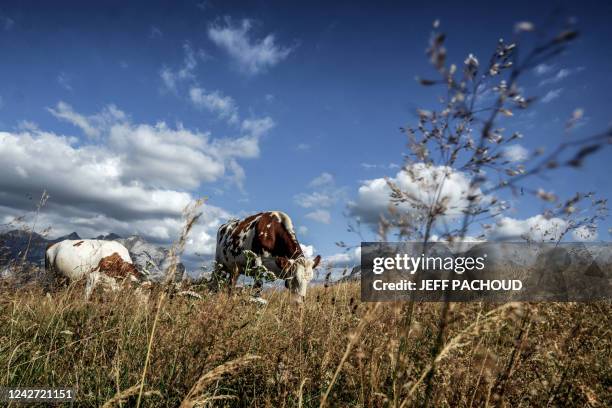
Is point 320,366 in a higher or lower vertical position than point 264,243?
lower

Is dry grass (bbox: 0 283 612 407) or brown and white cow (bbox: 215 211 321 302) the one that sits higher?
brown and white cow (bbox: 215 211 321 302)

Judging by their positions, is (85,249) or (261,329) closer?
(261,329)

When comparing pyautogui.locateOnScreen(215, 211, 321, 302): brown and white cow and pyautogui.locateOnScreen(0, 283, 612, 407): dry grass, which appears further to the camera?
pyautogui.locateOnScreen(215, 211, 321, 302): brown and white cow

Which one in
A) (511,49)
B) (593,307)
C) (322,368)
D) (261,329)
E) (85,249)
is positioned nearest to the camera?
(511,49)

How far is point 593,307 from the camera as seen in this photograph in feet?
11.1

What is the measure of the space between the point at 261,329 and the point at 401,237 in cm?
271

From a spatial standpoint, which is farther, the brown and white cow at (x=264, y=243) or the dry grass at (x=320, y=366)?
the brown and white cow at (x=264, y=243)

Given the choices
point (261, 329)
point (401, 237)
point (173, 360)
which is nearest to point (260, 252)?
point (261, 329)

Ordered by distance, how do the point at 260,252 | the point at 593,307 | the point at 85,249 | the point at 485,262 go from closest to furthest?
the point at 593,307 → the point at 485,262 → the point at 260,252 → the point at 85,249

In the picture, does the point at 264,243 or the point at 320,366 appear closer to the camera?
the point at 320,366

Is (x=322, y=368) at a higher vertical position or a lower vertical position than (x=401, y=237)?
lower

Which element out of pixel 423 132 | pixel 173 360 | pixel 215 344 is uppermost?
pixel 423 132

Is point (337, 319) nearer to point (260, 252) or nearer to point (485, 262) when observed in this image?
point (485, 262)

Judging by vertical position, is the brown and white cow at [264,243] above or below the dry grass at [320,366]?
above
